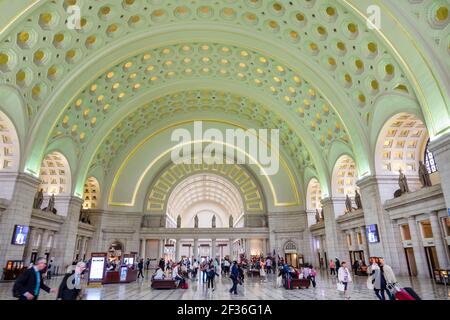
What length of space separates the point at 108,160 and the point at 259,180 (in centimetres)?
1753

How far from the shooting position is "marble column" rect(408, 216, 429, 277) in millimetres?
16156

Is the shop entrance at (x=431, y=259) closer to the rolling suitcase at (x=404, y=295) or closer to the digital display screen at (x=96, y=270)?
the rolling suitcase at (x=404, y=295)

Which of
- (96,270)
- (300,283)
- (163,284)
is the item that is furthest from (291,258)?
(96,270)

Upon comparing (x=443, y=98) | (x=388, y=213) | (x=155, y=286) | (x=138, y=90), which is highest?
(x=138, y=90)

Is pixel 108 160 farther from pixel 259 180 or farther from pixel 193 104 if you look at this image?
pixel 259 180

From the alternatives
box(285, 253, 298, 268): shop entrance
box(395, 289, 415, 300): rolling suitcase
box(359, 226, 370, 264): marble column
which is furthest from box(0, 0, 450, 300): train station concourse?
box(285, 253, 298, 268): shop entrance

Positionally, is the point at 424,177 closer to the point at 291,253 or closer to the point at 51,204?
the point at 291,253

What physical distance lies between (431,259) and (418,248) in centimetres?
85

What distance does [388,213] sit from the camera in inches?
720

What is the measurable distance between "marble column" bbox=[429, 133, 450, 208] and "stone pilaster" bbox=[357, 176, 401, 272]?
5.71 meters

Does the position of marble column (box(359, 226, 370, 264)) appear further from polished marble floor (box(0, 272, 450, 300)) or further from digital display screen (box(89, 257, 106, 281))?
digital display screen (box(89, 257, 106, 281))

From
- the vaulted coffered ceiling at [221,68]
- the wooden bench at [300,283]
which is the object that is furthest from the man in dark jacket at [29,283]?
the vaulted coffered ceiling at [221,68]
